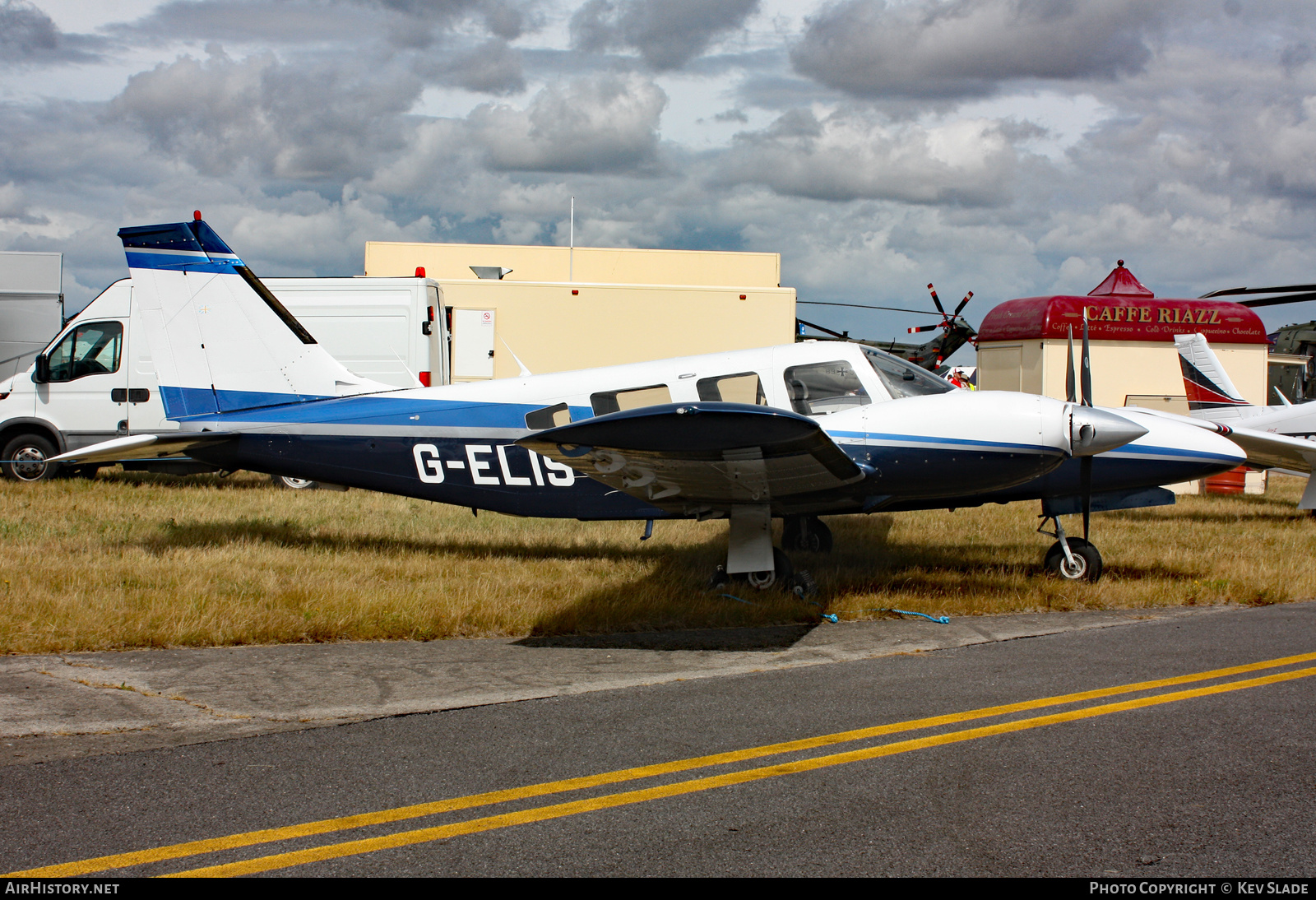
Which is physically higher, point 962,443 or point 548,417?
point 548,417

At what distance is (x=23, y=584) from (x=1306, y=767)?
831 centimetres

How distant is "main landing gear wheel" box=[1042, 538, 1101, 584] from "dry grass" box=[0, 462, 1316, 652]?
0.22 metres

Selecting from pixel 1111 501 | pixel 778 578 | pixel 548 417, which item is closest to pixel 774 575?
pixel 778 578

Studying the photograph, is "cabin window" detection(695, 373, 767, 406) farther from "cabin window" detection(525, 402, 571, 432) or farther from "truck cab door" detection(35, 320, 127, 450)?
"truck cab door" detection(35, 320, 127, 450)

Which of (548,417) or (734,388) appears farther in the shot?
(548,417)

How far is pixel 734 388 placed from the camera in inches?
304

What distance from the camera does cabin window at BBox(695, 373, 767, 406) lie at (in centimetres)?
768

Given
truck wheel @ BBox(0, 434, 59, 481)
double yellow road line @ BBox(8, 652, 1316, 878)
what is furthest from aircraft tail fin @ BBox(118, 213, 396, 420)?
truck wheel @ BBox(0, 434, 59, 481)

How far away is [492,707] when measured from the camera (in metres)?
4.95

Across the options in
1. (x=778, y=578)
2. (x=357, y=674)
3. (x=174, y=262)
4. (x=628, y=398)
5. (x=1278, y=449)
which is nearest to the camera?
(x=357, y=674)

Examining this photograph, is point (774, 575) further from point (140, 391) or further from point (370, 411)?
point (140, 391)

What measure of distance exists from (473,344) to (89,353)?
5.61 metres

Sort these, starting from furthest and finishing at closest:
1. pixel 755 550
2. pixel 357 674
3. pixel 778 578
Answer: pixel 778 578 → pixel 755 550 → pixel 357 674
